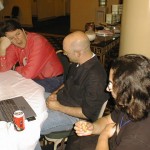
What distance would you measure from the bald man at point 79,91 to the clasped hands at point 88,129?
21 centimetres

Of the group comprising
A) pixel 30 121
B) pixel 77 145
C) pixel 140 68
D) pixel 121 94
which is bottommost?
pixel 77 145

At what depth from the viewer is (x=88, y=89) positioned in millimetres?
1659

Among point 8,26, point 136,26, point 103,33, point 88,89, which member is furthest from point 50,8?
point 88,89

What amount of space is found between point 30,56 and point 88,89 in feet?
2.30

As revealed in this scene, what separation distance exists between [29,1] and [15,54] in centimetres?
638

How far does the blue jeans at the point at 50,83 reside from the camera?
2219 mm

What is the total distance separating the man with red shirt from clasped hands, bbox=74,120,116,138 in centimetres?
76

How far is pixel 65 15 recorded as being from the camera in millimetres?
10461

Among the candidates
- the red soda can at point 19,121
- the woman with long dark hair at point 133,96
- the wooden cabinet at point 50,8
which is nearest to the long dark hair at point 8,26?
the red soda can at point 19,121

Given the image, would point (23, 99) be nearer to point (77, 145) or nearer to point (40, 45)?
point (77, 145)

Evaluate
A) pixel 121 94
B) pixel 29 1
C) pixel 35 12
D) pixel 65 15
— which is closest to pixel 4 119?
pixel 121 94

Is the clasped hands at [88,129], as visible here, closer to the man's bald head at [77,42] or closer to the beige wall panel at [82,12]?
the man's bald head at [77,42]

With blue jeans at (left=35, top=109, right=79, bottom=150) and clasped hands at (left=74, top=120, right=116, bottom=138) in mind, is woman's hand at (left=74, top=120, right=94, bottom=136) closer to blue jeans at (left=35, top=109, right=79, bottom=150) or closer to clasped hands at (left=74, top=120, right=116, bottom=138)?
clasped hands at (left=74, top=120, right=116, bottom=138)

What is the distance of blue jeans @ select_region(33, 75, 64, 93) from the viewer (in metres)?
2.22
